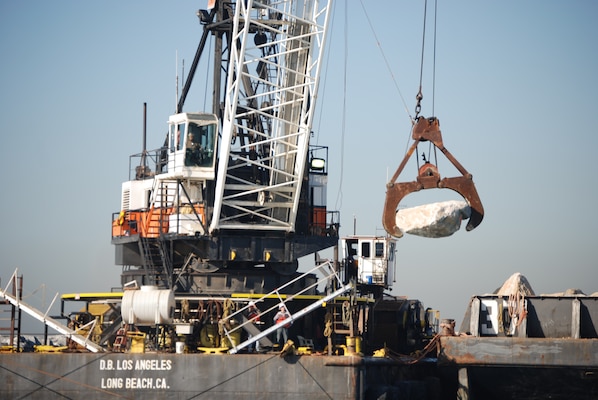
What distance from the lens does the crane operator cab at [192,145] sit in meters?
41.2

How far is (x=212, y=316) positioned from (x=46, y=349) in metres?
5.51

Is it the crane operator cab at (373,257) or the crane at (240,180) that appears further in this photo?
the crane operator cab at (373,257)

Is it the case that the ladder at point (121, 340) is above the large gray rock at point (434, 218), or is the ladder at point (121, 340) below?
below

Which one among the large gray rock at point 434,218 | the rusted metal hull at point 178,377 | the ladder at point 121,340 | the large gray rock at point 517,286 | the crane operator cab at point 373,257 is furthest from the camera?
the crane operator cab at point 373,257

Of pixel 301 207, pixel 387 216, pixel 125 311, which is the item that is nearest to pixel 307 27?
pixel 301 207

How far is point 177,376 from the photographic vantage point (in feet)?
117

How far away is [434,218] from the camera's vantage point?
35.6 metres

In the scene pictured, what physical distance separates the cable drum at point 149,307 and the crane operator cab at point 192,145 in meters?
5.68

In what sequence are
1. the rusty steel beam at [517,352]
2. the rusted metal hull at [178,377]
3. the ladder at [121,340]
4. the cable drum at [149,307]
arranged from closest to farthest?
the rusted metal hull at [178,377]
the rusty steel beam at [517,352]
the cable drum at [149,307]
the ladder at [121,340]

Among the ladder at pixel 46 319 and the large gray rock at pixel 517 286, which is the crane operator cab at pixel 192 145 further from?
the large gray rock at pixel 517 286

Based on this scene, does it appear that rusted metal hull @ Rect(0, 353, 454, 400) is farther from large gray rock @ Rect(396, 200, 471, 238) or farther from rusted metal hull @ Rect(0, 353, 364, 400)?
large gray rock @ Rect(396, 200, 471, 238)

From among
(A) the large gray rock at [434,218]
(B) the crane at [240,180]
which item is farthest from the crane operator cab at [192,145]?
(A) the large gray rock at [434,218]

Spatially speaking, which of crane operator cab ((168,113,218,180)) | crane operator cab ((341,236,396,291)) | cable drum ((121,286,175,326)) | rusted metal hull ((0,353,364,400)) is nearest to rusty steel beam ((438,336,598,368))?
rusted metal hull ((0,353,364,400))

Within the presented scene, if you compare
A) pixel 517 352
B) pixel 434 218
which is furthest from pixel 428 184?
pixel 517 352
